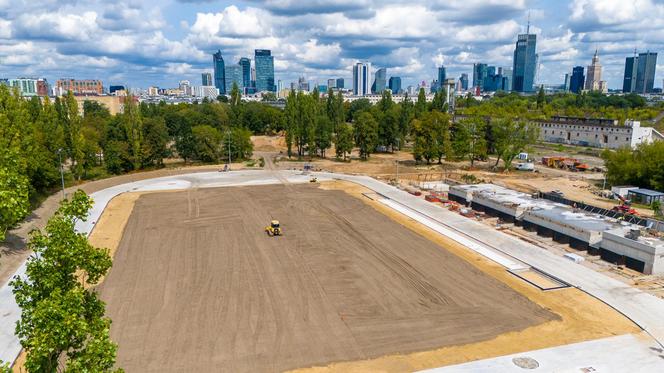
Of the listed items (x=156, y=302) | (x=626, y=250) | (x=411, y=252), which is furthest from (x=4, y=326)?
(x=626, y=250)

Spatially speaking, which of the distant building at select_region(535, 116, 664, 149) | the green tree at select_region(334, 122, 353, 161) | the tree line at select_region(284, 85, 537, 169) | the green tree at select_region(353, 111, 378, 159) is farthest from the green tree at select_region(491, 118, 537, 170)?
the green tree at select_region(334, 122, 353, 161)

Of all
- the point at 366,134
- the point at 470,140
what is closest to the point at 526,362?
the point at 470,140

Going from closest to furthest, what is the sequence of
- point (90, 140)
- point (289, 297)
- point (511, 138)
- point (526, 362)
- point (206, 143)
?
point (526, 362), point (289, 297), point (90, 140), point (511, 138), point (206, 143)

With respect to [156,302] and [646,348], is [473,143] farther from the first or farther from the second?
[156,302]

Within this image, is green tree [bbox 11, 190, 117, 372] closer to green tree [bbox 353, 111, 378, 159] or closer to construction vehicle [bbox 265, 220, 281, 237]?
construction vehicle [bbox 265, 220, 281, 237]

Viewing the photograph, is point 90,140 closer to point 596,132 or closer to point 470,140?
point 470,140

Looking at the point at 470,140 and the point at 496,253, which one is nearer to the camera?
the point at 496,253
